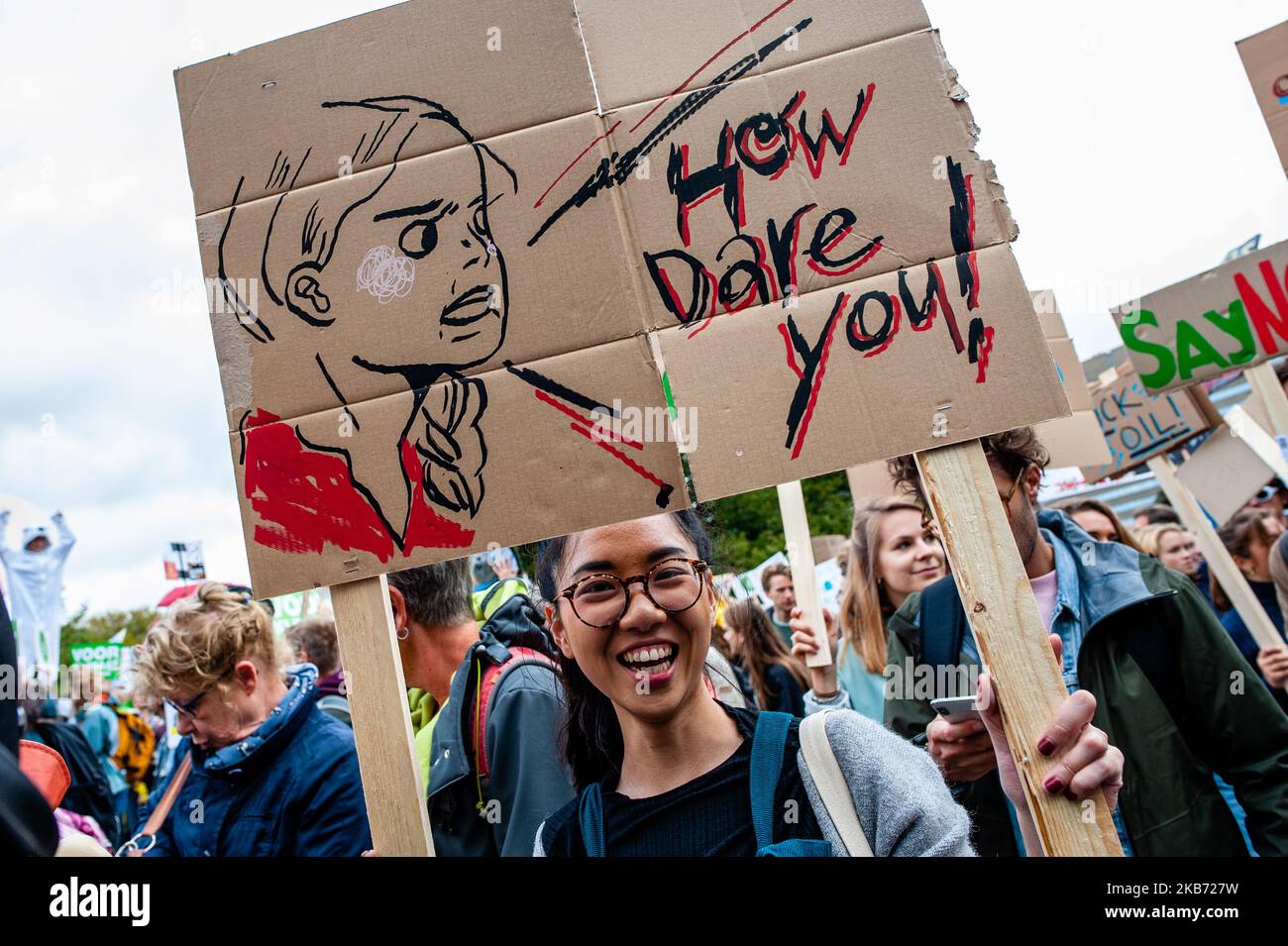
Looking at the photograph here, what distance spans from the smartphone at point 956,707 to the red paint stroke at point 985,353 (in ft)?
1.88

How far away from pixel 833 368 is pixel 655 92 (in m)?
0.62

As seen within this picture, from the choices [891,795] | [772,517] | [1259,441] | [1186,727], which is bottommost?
[1186,727]

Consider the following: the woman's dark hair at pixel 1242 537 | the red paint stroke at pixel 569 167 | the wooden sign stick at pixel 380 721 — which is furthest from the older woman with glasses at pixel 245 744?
the woman's dark hair at pixel 1242 537

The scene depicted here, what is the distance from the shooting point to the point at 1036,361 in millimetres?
1562

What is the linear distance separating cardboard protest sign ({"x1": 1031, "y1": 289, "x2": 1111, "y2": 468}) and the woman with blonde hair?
698 millimetres

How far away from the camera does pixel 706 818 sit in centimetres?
152

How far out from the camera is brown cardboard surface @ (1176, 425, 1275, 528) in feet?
12.6

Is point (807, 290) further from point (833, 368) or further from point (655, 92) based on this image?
point (655, 92)

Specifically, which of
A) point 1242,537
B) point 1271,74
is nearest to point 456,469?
point 1271,74

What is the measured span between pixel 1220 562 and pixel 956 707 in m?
2.86

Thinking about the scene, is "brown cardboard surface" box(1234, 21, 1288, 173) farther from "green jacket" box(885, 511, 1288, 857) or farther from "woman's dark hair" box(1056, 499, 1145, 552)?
"green jacket" box(885, 511, 1288, 857)

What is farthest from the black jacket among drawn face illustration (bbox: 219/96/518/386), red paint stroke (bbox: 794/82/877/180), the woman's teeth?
red paint stroke (bbox: 794/82/877/180)

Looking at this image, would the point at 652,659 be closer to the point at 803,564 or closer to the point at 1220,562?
the point at 803,564
